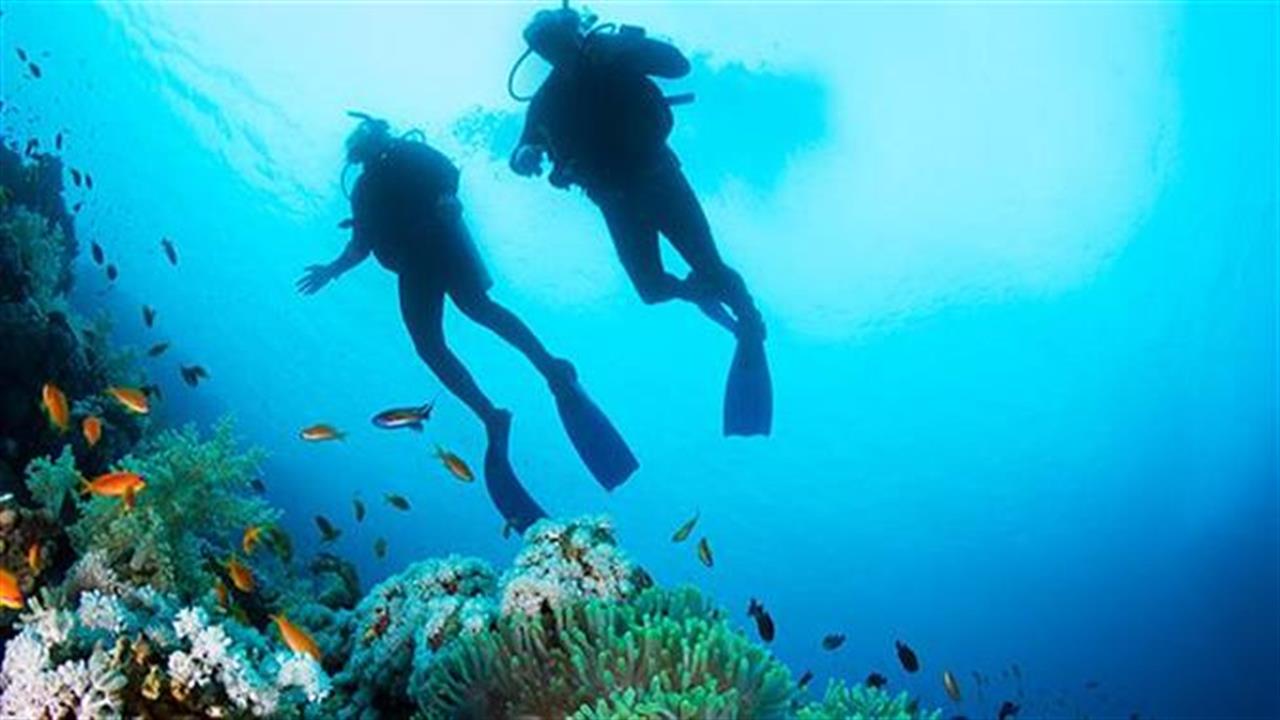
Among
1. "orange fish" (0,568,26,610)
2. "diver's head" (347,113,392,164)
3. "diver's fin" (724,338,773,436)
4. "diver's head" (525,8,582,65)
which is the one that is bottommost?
"orange fish" (0,568,26,610)

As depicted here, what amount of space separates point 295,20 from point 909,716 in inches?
1350

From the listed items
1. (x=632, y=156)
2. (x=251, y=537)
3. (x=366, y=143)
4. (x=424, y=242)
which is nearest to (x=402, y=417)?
(x=251, y=537)

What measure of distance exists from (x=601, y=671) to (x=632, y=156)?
746cm

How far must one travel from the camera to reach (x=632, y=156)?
10.3m

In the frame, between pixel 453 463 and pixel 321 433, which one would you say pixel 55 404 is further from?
pixel 453 463

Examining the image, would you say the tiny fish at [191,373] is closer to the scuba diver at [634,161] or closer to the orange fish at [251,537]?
the orange fish at [251,537]

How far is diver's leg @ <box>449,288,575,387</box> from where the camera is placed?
10.7 metres

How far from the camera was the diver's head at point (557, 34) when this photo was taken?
9.91m

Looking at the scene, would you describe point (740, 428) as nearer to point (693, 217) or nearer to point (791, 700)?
point (693, 217)

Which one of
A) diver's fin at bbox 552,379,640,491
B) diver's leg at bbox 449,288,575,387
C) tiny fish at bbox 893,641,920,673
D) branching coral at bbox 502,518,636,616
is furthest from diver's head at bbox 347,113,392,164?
tiny fish at bbox 893,641,920,673

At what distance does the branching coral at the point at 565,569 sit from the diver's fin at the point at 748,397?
533 cm

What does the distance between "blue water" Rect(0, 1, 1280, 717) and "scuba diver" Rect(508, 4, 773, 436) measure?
15.9 meters

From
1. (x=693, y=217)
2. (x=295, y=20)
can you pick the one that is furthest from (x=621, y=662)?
(x=295, y=20)

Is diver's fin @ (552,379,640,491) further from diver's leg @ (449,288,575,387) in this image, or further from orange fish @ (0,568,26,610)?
orange fish @ (0,568,26,610)
